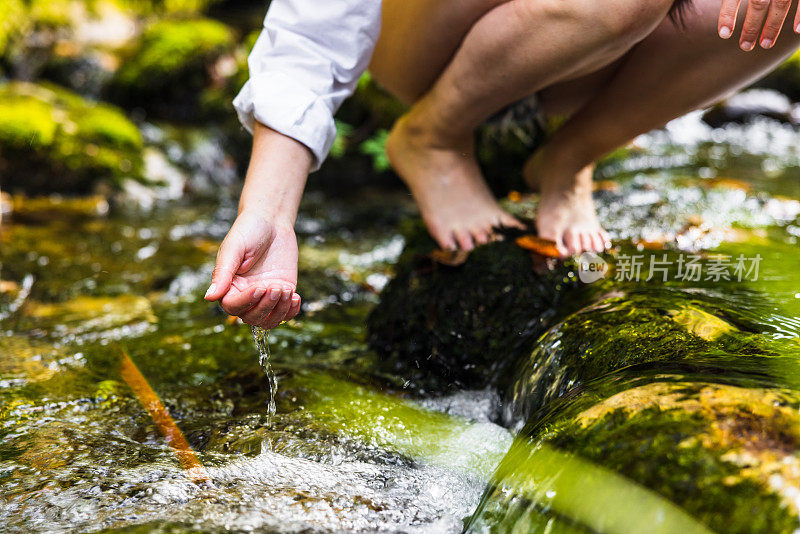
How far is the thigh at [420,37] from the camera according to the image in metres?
2.00

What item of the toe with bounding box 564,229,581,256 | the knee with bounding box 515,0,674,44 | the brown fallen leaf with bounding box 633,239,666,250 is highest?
the knee with bounding box 515,0,674,44

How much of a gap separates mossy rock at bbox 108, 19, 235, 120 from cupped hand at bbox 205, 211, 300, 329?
20.4 ft

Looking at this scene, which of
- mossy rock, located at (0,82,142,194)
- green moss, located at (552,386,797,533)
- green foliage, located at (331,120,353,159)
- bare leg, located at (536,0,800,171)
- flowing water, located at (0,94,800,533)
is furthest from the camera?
green foliage, located at (331,120,353,159)

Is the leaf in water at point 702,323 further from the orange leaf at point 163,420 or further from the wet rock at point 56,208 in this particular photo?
the wet rock at point 56,208

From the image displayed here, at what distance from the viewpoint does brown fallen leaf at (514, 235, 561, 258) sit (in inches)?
85.5

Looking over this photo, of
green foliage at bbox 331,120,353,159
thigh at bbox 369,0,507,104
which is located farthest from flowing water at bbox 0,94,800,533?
green foliage at bbox 331,120,353,159

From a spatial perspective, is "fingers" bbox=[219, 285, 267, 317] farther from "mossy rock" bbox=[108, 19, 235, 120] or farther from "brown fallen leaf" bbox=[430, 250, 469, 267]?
"mossy rock" bbox=[108, 19, 235, 120]

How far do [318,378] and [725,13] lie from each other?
1541mm

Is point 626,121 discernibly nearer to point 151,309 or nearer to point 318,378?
point 318,378

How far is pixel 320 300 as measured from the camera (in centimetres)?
279

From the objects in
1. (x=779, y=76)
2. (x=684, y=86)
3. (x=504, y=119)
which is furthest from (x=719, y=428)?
(x=779, y=76)

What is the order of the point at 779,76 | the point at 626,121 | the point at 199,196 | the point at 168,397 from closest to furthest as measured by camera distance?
the point at 168,397 < the point at 626,121 < the point at 199,196 < the point at 779,76

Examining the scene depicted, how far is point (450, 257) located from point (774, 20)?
118 cm

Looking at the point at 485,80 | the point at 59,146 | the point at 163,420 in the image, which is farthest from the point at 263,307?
the point at 59,146
